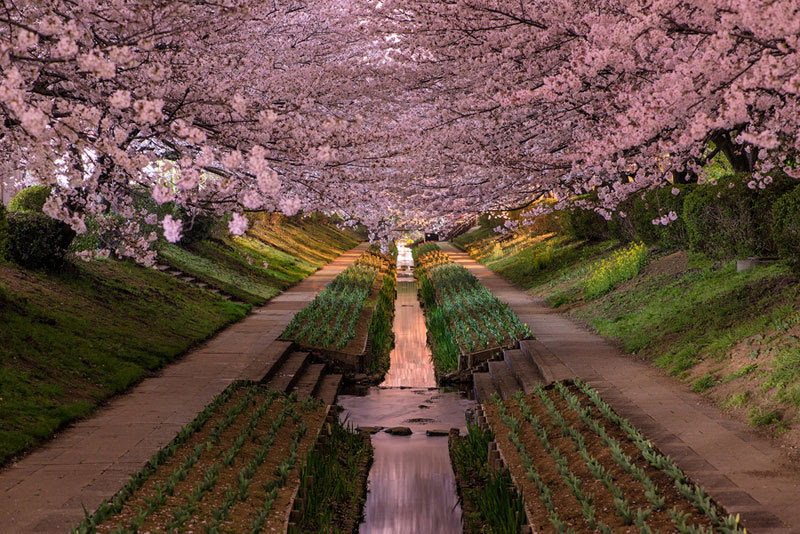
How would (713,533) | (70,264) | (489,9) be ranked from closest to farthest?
1. (713,533)
2. (489,9)
3. (70,264)

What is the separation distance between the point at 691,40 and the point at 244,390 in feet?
24.3

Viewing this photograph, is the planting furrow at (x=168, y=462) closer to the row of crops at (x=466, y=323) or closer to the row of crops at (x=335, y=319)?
the row of crops at (x=335, y=319)

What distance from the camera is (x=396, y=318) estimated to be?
2511 centimetres

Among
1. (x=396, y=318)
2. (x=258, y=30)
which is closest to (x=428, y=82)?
(x=258, y=30)

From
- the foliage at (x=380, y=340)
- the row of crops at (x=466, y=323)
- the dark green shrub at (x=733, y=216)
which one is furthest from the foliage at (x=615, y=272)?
the foliage at (x=380, y=340)

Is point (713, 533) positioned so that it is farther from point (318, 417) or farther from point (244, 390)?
point (244, 390)

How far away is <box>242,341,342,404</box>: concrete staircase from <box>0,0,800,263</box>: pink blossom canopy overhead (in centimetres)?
263

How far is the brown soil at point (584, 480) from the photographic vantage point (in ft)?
19.5

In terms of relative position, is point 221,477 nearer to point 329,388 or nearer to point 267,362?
point 267,362

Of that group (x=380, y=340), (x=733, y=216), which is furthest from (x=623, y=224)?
(x=380, y=340)

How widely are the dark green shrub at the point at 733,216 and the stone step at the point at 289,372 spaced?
26.1ft

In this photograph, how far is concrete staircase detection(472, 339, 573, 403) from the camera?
39.2ft

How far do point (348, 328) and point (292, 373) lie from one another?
14.7ft

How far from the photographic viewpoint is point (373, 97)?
49.8ft
